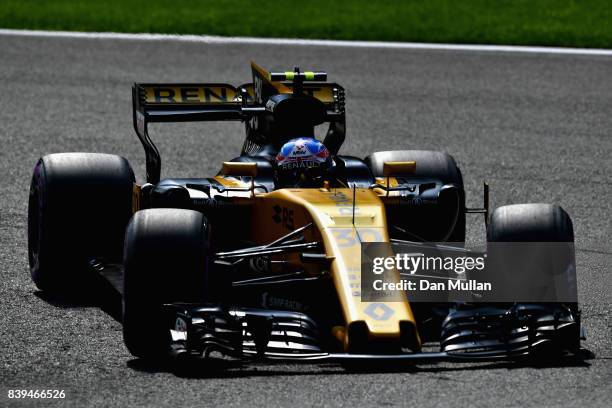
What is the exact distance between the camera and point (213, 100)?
11.4m

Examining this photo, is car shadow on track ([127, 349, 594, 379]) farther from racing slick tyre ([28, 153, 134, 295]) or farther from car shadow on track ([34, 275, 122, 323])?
racing slick tyre ([28, 153, 134, 295])

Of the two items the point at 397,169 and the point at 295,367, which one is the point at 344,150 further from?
the point at 295,367

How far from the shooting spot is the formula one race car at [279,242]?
826 centimetres

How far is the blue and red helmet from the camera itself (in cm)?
985

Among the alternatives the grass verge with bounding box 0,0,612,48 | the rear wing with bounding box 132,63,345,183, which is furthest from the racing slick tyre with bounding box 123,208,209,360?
the grass verge with bounding box 0,0,612,48

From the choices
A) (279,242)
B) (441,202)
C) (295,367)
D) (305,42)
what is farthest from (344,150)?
(295,367)

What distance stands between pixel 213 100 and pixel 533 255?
129 inches

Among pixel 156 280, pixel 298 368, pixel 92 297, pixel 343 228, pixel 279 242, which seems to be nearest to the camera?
pixel 298 368

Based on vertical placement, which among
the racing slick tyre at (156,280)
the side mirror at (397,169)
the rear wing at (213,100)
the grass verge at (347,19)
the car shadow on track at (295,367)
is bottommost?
the car shadow on track at (295,367)

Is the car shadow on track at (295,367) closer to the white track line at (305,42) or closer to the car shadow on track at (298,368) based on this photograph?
the car shadow on track at (298,368)

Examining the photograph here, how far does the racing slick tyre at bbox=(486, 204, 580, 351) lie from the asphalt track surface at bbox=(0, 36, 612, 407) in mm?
→ 441

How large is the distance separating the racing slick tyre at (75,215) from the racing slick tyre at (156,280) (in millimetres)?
2047

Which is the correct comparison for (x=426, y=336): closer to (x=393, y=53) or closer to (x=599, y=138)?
(x=599, y=138)

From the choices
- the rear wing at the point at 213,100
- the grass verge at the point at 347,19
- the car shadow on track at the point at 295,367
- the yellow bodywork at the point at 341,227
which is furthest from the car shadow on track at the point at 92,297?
the grass verge at the point at 347,19
